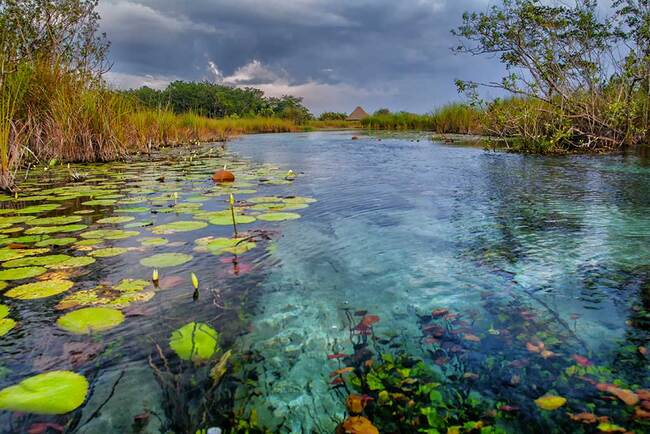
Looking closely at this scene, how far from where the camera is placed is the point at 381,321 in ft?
5.80

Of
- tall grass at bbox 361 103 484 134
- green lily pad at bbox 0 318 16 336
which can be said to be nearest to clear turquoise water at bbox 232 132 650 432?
green lily pad at bbox 0 318 16 336

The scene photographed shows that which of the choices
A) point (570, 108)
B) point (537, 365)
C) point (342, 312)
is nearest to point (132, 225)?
point (342, 312)

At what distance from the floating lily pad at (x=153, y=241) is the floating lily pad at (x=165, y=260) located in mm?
258

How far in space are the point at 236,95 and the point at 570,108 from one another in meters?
55.3

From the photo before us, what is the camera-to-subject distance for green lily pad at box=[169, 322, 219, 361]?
59.4 inches

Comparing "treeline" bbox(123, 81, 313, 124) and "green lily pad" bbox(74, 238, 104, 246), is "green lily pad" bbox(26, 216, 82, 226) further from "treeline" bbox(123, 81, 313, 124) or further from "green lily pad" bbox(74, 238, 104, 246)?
"treeline" bbox(123, 81, 313, 124)

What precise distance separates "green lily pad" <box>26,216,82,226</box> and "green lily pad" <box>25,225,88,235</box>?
0.12 meters

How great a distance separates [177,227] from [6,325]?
1540mm

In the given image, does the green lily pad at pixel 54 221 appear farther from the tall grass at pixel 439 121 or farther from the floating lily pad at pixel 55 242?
the tall grass at pixel 439 121

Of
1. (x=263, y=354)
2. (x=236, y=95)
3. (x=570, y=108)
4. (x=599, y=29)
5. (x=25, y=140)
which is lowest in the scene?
(x=263, y=354)

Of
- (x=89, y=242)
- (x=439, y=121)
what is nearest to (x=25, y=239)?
(x=89, y=242)

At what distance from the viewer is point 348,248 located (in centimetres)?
278

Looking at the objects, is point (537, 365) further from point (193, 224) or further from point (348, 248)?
point (193, 224)

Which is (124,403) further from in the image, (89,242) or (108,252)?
(89,242)
